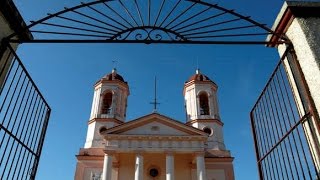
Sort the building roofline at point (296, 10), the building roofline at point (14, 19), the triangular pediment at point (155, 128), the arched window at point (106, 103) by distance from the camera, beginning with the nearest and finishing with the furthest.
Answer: the building roofline at point (296, 10) < the building roofline at point (14, 19) < the triangular pediment at point (155, 128) < the arched window at point (106, 103)

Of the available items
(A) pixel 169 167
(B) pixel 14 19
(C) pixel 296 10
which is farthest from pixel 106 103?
(C) pixel 296 10

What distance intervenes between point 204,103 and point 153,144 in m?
6.88

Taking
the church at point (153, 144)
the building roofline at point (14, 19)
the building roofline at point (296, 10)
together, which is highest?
the church at point (153, 144)

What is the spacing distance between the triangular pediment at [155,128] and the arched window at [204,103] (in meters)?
3.84

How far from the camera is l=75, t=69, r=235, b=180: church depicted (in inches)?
784

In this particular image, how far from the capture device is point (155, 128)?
21703 millimetres

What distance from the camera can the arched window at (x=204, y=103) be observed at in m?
24.6

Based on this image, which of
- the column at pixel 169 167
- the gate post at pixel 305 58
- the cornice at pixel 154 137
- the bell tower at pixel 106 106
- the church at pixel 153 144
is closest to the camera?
the gate post at pixel 305 58

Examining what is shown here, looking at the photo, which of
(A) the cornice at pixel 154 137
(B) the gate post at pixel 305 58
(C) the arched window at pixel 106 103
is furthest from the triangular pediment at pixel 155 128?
(B) the gate post at pixel 305 58

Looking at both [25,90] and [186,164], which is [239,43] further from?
[186,164]

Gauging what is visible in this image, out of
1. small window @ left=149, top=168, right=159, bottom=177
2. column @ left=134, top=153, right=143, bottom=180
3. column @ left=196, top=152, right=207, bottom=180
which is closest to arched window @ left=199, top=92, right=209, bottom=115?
column @ left=196, top=152, right=207, bottom=180

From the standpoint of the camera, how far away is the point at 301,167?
289 cm

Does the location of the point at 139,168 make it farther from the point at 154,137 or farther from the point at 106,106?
the point at 106,106

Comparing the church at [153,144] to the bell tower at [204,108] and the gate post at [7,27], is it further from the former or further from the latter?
the gate post at [7,27]
